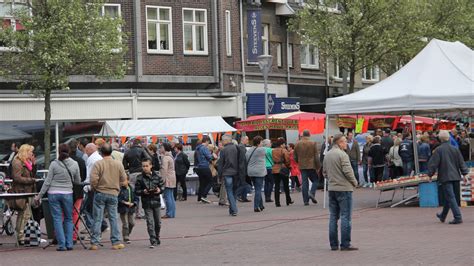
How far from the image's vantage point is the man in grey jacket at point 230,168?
20797 millimetres

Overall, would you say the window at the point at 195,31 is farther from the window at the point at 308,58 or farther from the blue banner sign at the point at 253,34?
the window at the point at 308,58

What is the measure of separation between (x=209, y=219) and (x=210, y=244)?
5144 mm

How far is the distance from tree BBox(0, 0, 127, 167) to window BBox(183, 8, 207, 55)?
6998 mm

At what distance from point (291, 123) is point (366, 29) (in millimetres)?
9096

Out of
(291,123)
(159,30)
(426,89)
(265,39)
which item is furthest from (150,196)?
(265,39)

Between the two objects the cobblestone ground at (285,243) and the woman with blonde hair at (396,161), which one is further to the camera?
the woman with blonde hair at (396,161)

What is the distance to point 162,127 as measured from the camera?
30766mm

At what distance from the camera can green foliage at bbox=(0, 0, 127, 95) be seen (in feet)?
97.9

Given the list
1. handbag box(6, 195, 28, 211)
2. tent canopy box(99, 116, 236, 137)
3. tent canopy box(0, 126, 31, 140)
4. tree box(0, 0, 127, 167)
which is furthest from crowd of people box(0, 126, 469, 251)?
tent canopy box(0, 126, 31, 140)

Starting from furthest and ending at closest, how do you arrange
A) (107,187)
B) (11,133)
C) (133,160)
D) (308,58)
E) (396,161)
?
(308,58) < (11,133) < (396,161) < (133,160) < (107,187)

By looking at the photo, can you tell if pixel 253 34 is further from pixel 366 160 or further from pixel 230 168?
pixel 230 168

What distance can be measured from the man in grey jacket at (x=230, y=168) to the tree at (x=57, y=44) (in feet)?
33.9

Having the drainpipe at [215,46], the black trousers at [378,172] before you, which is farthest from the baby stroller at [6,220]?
the drainpipe at [215,46]

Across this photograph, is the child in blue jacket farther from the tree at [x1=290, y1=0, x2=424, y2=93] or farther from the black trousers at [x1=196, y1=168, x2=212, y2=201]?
the tree at [x1=290, y1=0, x2=424, y2=93]
